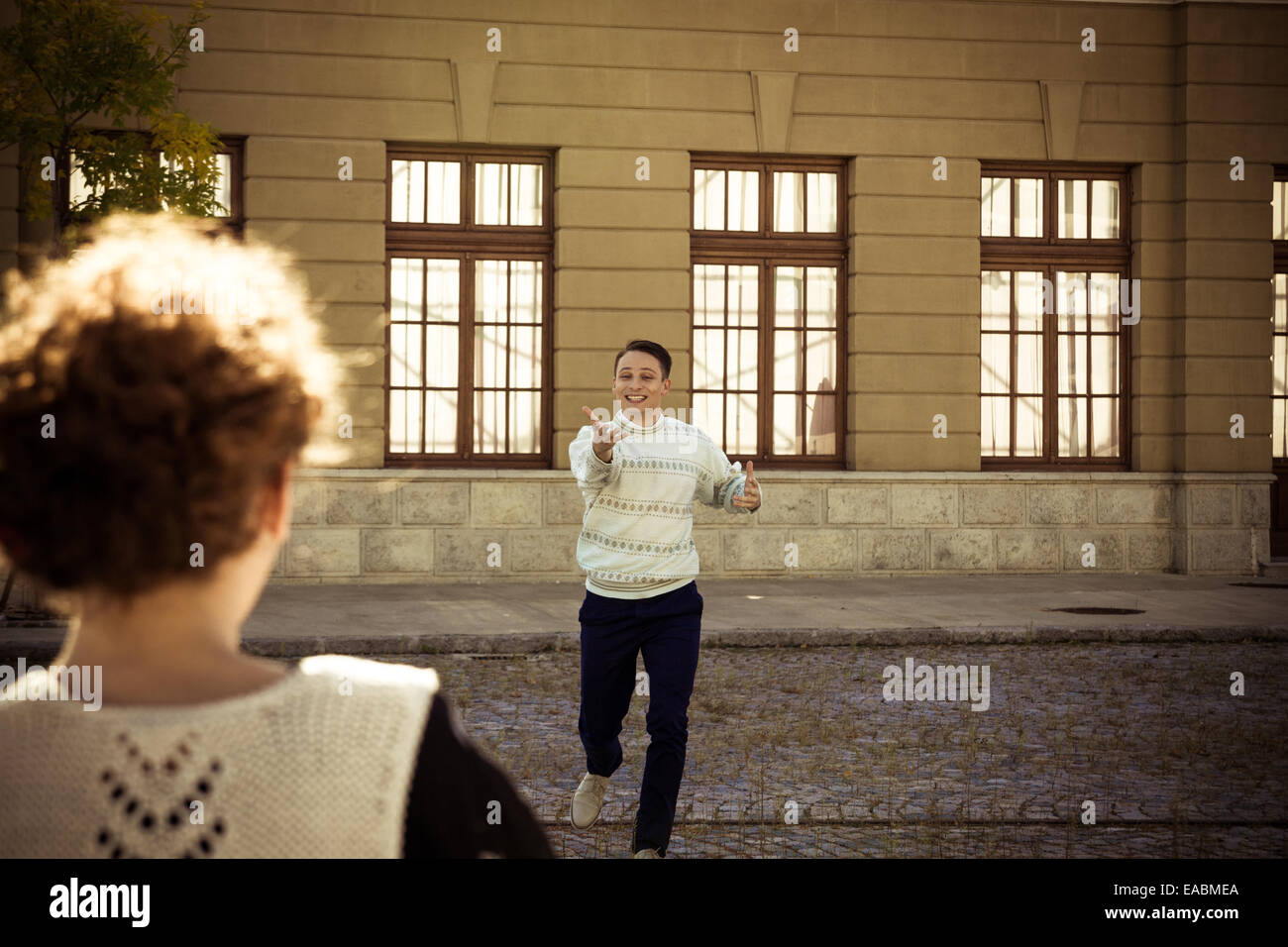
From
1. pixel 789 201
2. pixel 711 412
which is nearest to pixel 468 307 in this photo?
pixel 711 412

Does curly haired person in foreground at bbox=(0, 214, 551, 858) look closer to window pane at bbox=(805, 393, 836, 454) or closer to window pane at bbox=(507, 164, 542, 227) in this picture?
window pane at bbox=(507, 164, 542, 227)

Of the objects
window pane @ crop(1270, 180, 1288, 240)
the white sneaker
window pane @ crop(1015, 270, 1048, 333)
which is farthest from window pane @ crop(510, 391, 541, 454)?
the white sneaker

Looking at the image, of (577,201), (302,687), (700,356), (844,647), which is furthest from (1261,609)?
(302,687)

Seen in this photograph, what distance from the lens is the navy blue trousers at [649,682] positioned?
5199 mm

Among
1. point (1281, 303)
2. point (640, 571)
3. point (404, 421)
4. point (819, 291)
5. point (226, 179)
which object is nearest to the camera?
point (640, 571)

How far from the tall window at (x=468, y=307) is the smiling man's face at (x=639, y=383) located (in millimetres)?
11518

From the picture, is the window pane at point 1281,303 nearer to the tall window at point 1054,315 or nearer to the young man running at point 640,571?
the tall window at point 1054,315

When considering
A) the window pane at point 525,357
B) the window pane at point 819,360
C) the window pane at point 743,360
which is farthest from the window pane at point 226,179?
the window pane at point 819,360

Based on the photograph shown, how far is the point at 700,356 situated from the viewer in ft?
57.7

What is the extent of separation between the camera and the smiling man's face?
564 centimetres

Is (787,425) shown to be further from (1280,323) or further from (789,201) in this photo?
(1280,323)

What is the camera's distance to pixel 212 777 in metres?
1.27

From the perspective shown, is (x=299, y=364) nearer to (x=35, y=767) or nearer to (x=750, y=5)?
(x=35, y=767)

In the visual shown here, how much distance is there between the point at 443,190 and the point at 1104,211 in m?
8.22
